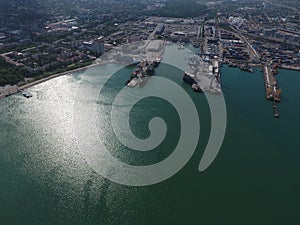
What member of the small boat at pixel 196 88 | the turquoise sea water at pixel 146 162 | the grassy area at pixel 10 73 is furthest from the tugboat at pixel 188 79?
the grassy area at pixel 10 73

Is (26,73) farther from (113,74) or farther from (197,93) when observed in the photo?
(197,93)

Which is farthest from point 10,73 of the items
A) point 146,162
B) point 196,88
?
point 196,88

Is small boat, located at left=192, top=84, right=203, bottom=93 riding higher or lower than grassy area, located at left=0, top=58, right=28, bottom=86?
lower

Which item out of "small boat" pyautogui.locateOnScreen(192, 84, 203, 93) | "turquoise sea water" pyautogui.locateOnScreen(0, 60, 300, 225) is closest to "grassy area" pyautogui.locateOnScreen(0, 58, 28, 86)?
"turquoise sea water" pyautogui.locateOnScreen(0, 60, 300, 225)

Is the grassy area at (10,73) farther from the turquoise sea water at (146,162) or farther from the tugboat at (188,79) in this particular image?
A: the tugboat at (188,79)

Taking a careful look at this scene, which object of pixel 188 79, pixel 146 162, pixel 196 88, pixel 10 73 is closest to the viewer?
pixel 146 162

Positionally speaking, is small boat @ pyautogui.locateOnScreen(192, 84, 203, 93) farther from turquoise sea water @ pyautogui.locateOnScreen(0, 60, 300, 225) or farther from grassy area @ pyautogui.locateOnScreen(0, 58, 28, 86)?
grassy area @ pyautogui.locateOnScreen(0, 58, 28, 86)

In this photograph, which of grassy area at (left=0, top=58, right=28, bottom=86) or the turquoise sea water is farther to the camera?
grassy area at (left=0, top=58, right=28, bottom=86)

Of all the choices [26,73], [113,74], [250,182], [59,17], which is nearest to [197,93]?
[113,74]

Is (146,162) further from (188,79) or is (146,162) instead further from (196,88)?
(188,79)
